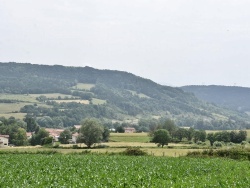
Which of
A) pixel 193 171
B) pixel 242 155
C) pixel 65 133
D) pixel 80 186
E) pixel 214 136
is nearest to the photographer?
pixel 80 186

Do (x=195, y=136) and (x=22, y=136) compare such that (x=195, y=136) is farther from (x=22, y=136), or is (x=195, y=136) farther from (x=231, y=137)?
(x=22, y=136)

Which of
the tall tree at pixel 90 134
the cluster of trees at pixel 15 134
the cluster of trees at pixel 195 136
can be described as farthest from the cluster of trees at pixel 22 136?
the cluster of trees at pixel 195 136

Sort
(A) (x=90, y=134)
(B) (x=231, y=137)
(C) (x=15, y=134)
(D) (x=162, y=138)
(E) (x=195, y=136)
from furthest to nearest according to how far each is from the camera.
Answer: (C) (x=15, y=134), (E) (x=195, y=136), (B) (x=231, y=137), (D) (x=162, y=138), (A) (x=90, y=134)

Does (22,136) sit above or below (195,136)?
below

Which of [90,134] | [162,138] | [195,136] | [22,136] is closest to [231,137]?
[195,136]

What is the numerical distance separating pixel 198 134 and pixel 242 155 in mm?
72492

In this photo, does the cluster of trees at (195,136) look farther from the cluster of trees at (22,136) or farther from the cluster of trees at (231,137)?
the cluster of trees at (22,136)

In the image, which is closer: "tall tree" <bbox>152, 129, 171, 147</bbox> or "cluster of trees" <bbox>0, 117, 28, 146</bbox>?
"tall tree" <bbox>152, 129, 171, 147</bbox>

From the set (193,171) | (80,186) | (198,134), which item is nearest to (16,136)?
(198,134)

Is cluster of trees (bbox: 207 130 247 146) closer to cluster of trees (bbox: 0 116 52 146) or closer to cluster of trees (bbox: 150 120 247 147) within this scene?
cluster of trees (bbox: 150 120 247 147)

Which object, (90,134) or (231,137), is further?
(231,137)

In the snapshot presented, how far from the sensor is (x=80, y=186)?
2397 cm

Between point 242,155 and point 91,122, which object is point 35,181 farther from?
point 91,122

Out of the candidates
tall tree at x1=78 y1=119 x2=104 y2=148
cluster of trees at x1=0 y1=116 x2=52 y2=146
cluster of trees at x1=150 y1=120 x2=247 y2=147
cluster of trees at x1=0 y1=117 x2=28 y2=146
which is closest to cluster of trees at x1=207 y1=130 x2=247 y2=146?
cluster of trees at x1=150 y1=120 x2=247 y2=147
